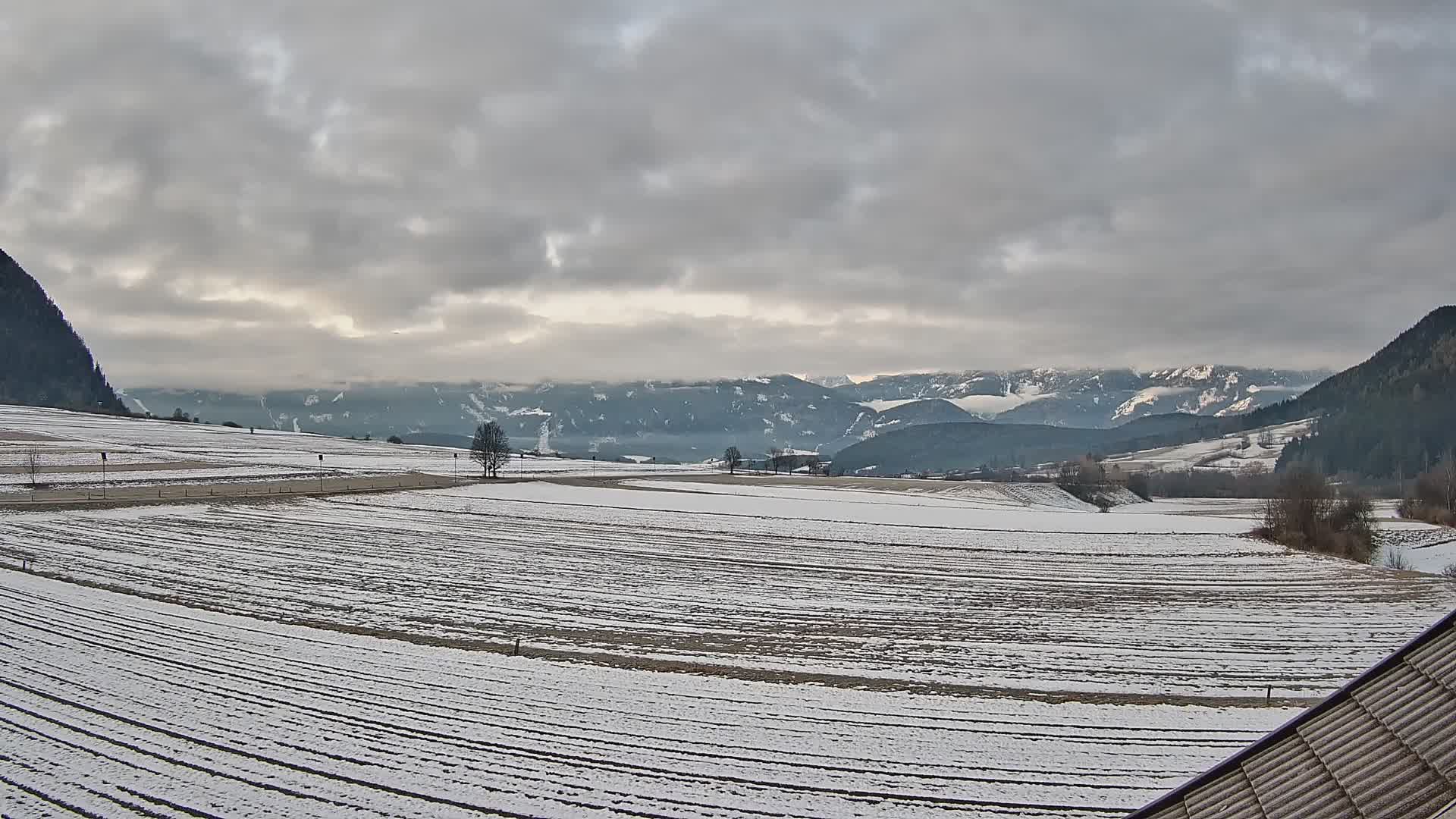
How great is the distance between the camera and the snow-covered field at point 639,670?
1570cm

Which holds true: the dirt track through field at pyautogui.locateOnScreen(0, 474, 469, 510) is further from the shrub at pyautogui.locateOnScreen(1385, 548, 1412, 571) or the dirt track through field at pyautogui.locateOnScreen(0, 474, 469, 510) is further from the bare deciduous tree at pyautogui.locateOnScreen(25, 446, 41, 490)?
the shrub at pyautogui.locateOnScreen(1385, 548, 1412, 571)

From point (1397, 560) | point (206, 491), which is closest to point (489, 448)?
point (206, 491)

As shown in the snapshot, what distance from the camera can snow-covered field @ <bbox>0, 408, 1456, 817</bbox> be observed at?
618 inches

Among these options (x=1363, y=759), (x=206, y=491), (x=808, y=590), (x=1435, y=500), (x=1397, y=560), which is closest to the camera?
(x=1363, y=759)

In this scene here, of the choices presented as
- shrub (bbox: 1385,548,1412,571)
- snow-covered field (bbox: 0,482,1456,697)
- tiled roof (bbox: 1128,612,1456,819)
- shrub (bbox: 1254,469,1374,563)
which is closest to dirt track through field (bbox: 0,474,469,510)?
snow-covered field (bbox: 0,482,1456,697)

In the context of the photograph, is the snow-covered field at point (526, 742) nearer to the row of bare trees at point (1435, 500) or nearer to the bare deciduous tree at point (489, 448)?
the row of bare trees at point (1435, 500)

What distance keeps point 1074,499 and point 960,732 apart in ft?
353

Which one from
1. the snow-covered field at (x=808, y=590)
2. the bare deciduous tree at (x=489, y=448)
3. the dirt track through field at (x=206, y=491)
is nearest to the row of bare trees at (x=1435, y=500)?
the snow-covered field at (x=808, y=590)

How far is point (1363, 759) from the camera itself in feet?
24.6

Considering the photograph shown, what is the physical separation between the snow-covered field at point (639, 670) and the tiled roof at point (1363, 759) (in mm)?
7157

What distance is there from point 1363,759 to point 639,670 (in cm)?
1895

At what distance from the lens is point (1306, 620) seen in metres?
32.3

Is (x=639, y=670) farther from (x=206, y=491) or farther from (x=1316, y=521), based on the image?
(x=206, y=491)

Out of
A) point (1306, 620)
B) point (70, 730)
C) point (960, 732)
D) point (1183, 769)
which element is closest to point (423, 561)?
point (70, 730)
